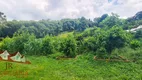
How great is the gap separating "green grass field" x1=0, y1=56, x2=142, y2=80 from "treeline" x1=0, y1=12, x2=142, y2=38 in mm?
28740

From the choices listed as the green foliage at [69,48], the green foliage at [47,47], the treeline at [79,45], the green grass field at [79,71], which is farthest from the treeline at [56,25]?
the green grass field at [79,71]

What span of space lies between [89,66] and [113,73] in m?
3.22

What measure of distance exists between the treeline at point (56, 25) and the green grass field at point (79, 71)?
2874cm

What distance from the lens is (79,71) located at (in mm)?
17922

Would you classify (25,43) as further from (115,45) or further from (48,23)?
(48,23)

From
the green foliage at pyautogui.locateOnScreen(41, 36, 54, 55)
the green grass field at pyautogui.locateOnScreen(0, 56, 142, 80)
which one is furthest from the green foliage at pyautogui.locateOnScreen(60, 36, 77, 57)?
the green foliage at pyautogui.locateOnScreen(41, 36, 54, 55)

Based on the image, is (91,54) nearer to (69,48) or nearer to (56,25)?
(69,48)

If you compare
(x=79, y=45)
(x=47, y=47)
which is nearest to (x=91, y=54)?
(x=79, y=45)

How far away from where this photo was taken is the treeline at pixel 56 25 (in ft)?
167

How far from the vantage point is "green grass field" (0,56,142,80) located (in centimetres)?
1496

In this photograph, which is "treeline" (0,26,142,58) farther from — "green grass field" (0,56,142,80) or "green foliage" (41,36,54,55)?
"green grass field" (0,56,142,80)

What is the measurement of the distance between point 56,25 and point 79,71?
2044 inches

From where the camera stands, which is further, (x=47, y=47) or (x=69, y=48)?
(x=47, y=47)

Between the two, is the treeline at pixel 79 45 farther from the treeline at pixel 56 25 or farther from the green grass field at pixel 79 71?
the treeline at pixel 56 25
